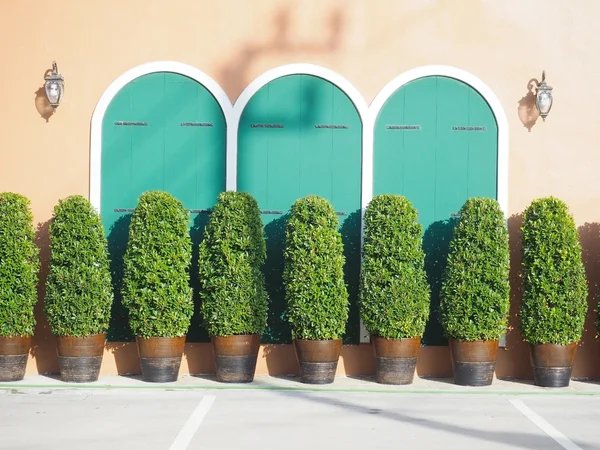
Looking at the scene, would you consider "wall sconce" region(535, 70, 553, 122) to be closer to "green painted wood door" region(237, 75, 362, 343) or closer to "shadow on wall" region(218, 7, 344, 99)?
"green painted wood door" region(237, 75, 362, 343)

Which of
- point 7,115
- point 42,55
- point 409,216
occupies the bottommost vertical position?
point 409,216

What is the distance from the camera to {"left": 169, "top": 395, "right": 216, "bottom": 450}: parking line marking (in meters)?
6.00

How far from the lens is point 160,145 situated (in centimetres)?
918

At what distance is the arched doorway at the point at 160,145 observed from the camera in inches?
360

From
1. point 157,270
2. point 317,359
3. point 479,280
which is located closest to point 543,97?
point 479,280

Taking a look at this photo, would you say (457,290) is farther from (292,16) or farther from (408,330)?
(292,16)

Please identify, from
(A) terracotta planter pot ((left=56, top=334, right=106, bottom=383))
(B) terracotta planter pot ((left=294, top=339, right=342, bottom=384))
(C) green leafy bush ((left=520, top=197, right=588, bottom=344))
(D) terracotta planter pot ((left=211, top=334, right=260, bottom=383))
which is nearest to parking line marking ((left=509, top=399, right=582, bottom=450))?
(C) green leafy bush ((left=520, top=197, right=588, bottom=344))

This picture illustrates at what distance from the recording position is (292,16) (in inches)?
362

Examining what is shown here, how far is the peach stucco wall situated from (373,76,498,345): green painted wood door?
238mm

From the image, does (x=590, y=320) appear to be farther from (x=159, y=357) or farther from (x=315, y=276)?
(x=159, y=357)

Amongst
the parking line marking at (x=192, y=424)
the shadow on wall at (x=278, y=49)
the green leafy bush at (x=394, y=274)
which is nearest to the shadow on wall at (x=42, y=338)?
the parking line marking at (x=192, y=424)

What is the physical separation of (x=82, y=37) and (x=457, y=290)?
4.41 meters

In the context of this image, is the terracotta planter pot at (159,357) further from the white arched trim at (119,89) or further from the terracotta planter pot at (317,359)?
the white arched trim at (119,89)

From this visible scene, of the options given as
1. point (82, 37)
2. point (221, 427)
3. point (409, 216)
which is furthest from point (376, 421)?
point (82, 37)
